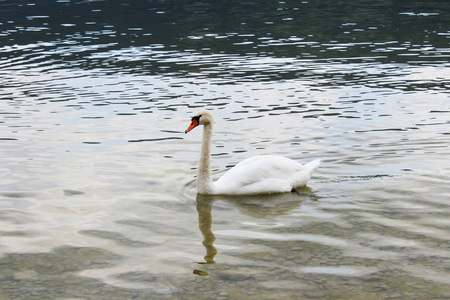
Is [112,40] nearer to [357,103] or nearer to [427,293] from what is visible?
[357,103]

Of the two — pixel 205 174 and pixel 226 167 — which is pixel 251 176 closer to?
pixel 205 174

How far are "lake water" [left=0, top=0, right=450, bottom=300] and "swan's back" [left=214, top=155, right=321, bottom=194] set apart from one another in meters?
0.22

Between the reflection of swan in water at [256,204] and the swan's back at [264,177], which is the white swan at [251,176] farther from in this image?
the reflection of swan in water at [256,204]

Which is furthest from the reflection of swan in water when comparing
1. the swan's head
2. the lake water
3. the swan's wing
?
the swan's head

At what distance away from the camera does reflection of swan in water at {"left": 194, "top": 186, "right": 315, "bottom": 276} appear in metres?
11.3

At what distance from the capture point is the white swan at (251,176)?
40.7ft

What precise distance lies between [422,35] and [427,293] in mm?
28481

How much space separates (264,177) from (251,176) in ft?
0.84

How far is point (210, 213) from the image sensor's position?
11680mm

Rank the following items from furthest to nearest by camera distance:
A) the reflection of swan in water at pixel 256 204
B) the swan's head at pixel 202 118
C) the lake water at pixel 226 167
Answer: the swan's head at pixel 202 118 < the reflection of swan in water at pixel 256 204 < the lake water at pixel 226 167

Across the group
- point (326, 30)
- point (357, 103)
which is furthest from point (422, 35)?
point (357, 103)

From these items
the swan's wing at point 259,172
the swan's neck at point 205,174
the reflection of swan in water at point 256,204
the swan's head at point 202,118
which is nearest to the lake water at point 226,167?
the reflection of swan in water at point 256,204

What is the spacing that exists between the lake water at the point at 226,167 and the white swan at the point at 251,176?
0.66 ft

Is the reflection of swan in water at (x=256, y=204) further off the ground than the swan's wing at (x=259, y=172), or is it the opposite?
the swan's wing at (x=259, y=172)
